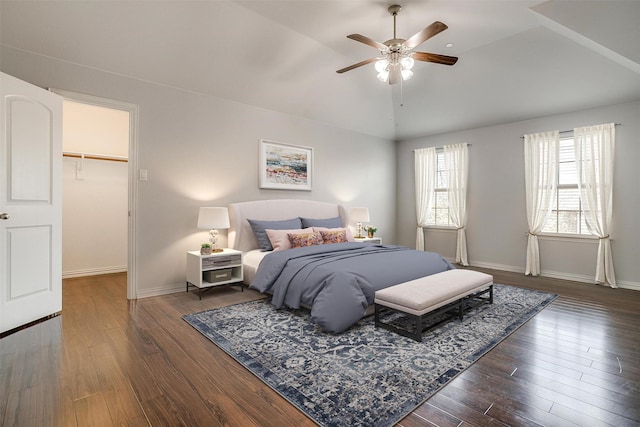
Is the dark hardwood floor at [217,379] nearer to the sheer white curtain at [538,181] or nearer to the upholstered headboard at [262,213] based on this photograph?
the upholstered headboard at [262,213]

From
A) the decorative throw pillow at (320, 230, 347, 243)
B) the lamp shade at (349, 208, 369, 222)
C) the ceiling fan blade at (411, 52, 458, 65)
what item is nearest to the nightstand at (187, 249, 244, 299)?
the decorative throw pillow at (320, 230, 347, 243)

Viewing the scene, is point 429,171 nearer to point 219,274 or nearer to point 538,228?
point 538,228

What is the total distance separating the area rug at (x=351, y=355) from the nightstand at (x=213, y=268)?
543 millimetres

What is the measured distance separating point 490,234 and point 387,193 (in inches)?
86.2

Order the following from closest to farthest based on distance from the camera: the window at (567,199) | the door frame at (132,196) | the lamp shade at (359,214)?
the door frame at (132,196)
the window at (567,199)
the lamp shade at (359,214)

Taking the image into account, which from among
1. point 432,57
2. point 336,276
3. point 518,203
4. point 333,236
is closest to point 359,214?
point 333,236

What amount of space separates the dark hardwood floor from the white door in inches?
10.5

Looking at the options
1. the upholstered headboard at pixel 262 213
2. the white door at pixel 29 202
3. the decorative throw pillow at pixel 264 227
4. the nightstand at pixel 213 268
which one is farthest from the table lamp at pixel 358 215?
the white door at pixel 29 202

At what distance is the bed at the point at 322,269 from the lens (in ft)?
9.02

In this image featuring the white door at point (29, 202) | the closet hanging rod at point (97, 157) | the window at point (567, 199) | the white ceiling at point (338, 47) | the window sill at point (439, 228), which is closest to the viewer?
the white door at point (29, 202)

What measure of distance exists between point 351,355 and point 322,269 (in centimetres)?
90

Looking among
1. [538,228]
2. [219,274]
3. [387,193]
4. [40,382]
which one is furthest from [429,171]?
A: [40,382]

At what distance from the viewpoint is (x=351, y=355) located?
2328mm

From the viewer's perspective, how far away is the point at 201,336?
2.67m
